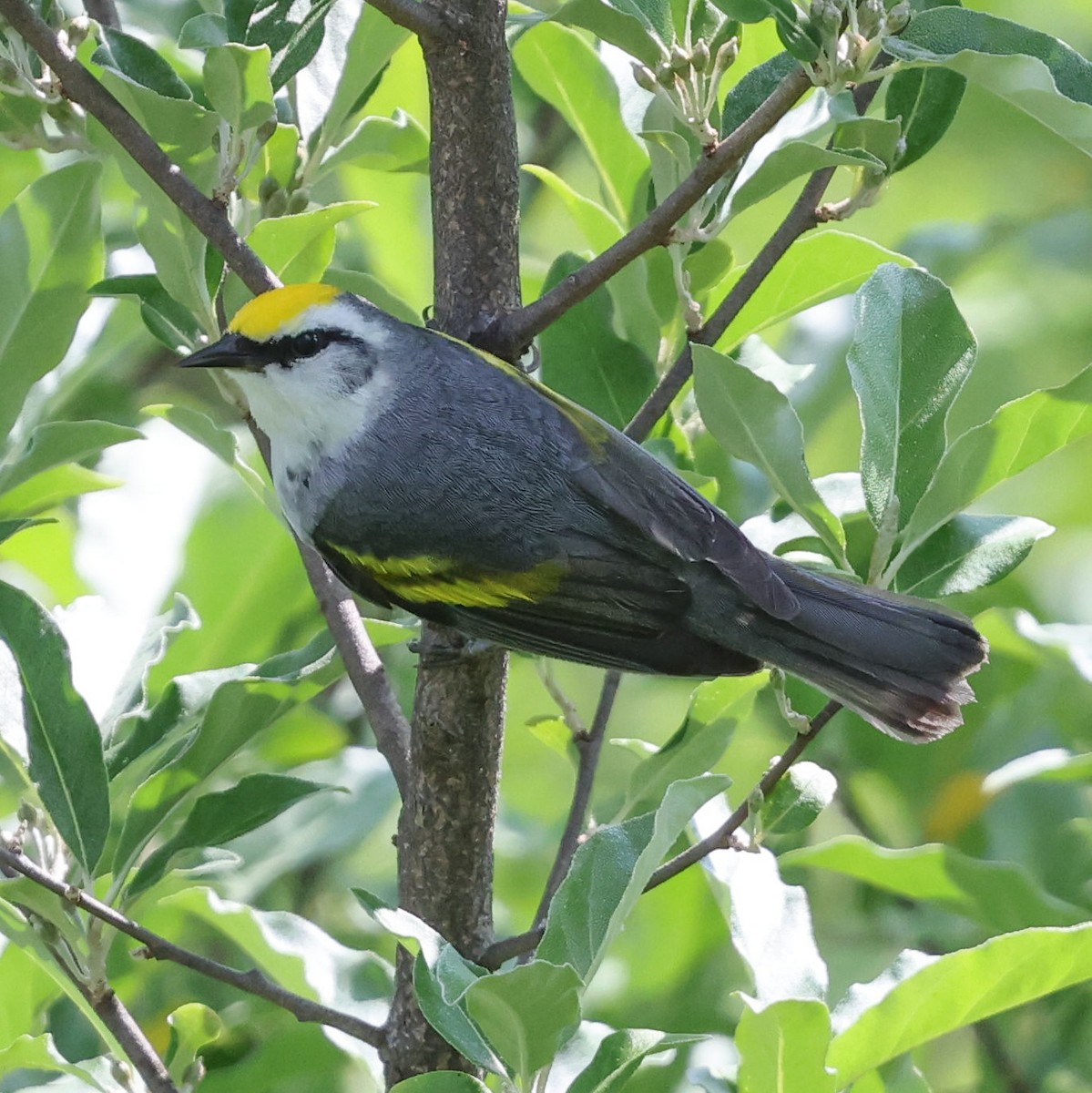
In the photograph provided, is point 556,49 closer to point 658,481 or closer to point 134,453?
point 658,481

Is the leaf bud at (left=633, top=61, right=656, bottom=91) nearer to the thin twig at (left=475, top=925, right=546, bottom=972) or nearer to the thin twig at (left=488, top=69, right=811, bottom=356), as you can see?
the thin twig at (left=488, top=69, right=811, bottom=356)

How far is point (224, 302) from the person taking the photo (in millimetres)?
2719

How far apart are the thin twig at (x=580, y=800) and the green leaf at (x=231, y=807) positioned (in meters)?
0.38

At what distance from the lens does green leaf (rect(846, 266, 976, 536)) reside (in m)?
2.16

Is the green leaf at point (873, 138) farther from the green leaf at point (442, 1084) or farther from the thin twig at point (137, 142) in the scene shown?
the green leaf at point (442, 1084)

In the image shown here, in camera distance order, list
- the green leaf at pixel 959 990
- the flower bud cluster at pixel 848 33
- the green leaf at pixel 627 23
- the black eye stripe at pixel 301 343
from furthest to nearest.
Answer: the black eye stripe at pixel 301 343
the green leaf at pixel 627 23
the flower bud cluster at pixel 848 33
the green leaf at pixel 959 990

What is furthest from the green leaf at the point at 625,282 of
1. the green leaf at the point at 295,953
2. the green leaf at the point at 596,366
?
the green leaf at the point at 295,953

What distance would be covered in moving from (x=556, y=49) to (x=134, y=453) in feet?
4.12

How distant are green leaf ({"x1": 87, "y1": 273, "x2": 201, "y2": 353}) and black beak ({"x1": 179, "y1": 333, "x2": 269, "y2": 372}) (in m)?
0.06

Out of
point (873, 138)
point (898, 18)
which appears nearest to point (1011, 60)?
point (898, 18)

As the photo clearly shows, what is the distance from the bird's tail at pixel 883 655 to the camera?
2.42 meters

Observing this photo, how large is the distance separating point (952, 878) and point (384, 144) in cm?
151

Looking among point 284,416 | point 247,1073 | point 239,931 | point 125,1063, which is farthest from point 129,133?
point 247,1073

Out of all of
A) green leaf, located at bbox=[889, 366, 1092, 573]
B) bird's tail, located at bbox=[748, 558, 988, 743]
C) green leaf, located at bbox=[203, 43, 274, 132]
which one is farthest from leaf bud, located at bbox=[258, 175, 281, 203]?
green leaf, located at bbox=[889, 366, 1092, 573]
